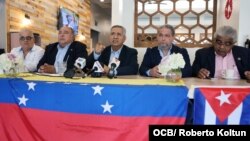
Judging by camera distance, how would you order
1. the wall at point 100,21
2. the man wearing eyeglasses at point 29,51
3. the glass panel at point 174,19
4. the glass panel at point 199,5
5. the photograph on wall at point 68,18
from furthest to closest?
the wall at point 100,21
the photograph on wall at point 68,18
the glass panel at point 174,19
the glass panel at point 199,5
the man wearing eyeglasses at point 29,51

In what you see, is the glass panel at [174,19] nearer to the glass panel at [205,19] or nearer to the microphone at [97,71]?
the glass panel at [205,19]

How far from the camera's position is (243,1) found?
321 centimetres

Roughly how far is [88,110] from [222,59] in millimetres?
1470

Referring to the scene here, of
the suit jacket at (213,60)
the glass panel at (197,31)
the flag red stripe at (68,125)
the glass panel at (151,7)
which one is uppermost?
the glass panel at (151,7)

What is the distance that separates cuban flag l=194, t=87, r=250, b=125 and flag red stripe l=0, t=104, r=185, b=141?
18 cm

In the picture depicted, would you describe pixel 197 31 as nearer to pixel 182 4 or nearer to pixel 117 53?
pixel 182 4

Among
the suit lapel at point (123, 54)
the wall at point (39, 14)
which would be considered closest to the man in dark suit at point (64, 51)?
the suit lapel at point (123, 54)

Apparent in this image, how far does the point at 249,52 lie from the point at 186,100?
4.08 ft

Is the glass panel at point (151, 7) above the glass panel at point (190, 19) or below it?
above

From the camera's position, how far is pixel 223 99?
1793 millimetres

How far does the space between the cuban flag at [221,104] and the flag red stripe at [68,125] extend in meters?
0.18

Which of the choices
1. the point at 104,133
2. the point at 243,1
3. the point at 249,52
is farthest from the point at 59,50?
the point at 243,1

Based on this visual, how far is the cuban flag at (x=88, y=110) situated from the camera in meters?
1.82

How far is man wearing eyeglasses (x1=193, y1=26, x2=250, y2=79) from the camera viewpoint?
251cm
